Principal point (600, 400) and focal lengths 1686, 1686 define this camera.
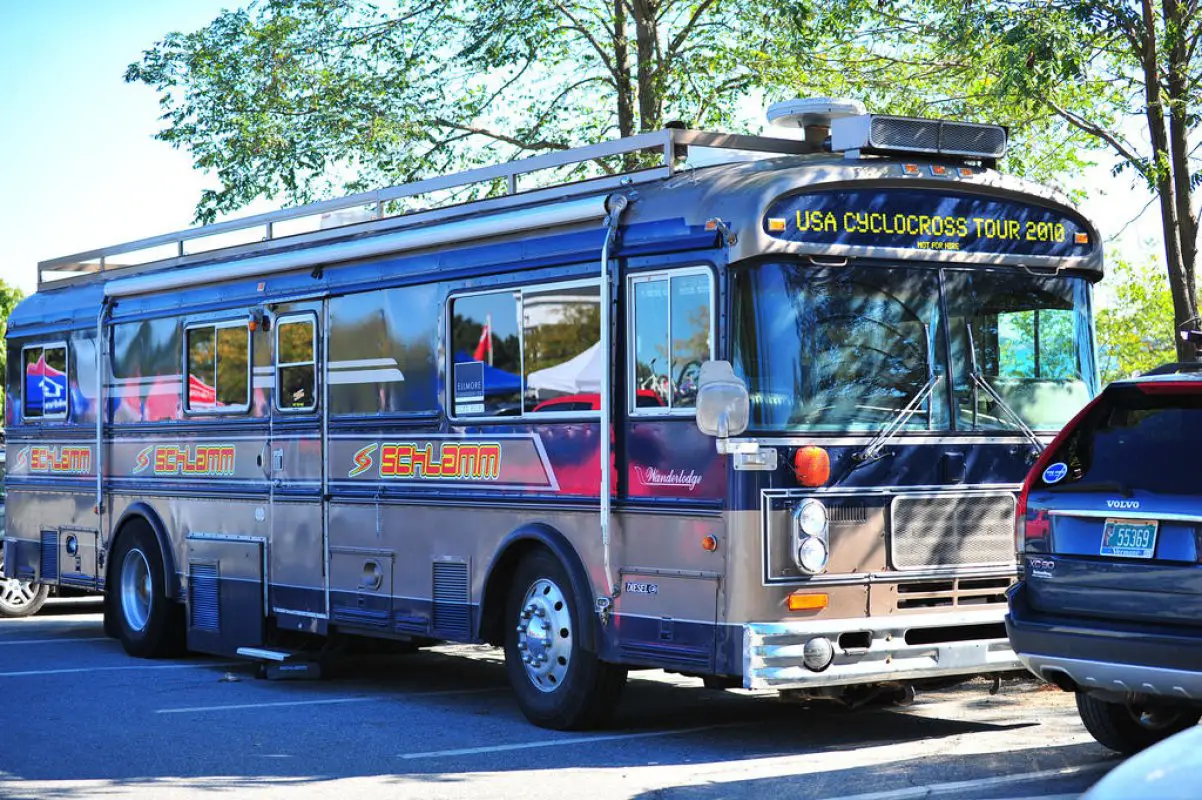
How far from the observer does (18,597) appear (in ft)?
56.3

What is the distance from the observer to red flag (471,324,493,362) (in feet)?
34.5

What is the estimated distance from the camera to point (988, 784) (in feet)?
25.7

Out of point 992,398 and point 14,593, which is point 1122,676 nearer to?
point 992,398

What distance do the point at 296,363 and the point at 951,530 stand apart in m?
5.36

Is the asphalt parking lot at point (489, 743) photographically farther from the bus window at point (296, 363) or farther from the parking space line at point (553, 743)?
the bus window at point (296, 363)

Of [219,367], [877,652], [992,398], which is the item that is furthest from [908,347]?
[219,367]

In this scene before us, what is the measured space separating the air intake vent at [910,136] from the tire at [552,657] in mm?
2956

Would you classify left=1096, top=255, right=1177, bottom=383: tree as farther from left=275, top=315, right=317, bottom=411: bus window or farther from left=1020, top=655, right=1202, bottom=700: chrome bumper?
left=1020, top=655, right=1202, bottom=700: chrome bumper

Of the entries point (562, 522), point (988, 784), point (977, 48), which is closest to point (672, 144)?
point (562, 522)

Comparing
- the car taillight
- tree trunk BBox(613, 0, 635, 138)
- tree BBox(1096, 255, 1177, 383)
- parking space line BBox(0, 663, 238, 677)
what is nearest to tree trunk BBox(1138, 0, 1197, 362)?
the car taillight

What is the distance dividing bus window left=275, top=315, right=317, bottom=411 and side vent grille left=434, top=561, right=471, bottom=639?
6.72ft

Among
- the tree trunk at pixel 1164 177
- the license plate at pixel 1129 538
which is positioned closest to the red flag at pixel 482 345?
the license plate at pixel 1129 538

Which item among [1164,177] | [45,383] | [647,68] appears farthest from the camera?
[647,68]

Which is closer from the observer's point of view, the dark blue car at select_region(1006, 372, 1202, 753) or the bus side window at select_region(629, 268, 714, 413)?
the dark blue car at select_region(1006, 372, 1202, 753)
